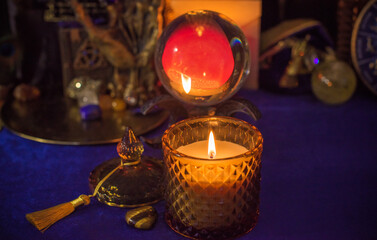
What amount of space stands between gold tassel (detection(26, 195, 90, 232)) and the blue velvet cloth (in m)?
0.01

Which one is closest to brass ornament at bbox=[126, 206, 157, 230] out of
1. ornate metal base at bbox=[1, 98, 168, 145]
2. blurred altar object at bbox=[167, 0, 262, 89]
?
ornate metal base at bbox=[1, 98, 168, 145]

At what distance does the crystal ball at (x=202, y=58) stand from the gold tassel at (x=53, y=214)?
0.76 feet

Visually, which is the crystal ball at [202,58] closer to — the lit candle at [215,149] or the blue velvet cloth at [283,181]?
the lit candle at [215,149]

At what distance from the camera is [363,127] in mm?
985

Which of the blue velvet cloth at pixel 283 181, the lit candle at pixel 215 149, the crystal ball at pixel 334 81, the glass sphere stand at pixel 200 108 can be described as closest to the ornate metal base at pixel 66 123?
the blue velvet cloth at pixel 283 181

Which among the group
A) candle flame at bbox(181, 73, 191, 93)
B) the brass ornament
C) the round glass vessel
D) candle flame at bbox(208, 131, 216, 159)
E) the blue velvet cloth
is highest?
candle flame at bbox(181, 73, 191, 93)

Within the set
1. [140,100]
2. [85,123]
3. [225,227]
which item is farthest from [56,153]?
[225,227]

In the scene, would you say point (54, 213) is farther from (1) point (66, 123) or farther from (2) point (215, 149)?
(1) point (66, 123)

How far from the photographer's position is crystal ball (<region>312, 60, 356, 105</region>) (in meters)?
1.06

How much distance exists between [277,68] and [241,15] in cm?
18

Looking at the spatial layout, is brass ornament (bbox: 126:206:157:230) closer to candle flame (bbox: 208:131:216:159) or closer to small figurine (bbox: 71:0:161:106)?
candle flame (bbox: 208:131:216:159)

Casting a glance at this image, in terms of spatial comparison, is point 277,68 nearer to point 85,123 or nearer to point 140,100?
point 140,100

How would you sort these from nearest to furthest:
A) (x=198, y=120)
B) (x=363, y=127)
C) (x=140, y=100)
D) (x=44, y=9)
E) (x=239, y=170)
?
(x=239, y=170), (x=198, y=120), (x=363, y=127), (x=140, y=100), (x=44, y=9)

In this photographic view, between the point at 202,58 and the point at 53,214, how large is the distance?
1.21 feet
